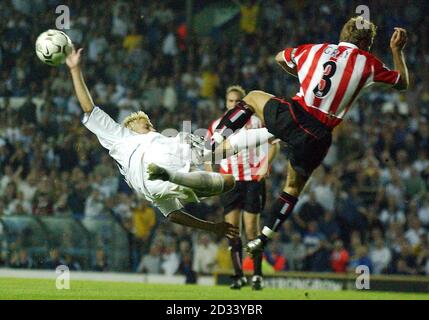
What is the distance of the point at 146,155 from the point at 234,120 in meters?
1.03

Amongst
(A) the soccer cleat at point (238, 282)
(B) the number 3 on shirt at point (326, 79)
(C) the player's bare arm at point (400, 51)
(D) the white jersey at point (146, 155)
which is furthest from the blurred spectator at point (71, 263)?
(C) the player's bare arm at point (400, 51)

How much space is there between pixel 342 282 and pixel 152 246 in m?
3.44

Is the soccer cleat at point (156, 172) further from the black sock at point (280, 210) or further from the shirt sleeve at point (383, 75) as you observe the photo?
the shirt sleeve at point (383, 75)

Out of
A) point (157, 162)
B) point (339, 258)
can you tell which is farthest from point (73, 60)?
point (339, 258)

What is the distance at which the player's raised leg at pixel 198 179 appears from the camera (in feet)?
34.1

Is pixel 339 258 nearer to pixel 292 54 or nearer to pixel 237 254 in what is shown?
pixel 237 254

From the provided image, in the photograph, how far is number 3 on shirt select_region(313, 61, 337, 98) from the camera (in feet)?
35.6

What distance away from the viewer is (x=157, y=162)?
11.1 metres

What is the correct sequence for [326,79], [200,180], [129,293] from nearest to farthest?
[326,79] < [200,180] < [129,293]

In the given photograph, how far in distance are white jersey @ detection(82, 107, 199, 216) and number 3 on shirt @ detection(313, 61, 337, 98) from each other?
158 centimetres

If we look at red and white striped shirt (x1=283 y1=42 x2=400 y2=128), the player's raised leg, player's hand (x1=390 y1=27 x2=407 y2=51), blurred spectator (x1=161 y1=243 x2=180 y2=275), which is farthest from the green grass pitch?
blurred spectator (x1=161 y1=243 x2=180 y2=275)

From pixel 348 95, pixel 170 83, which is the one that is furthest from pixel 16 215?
pixel 348 95

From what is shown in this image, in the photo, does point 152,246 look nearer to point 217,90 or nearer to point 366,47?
point 217,90
